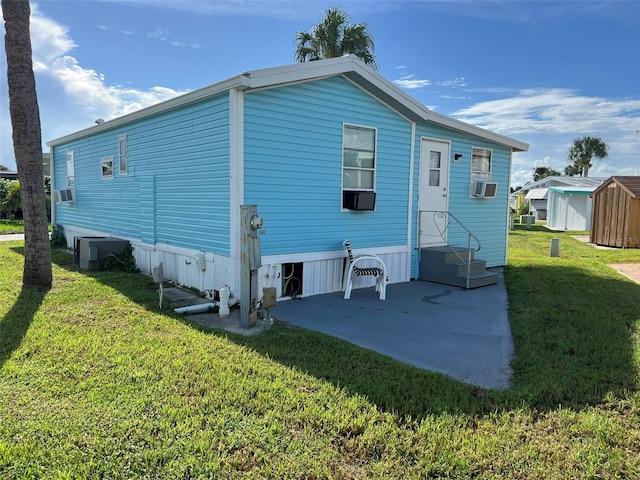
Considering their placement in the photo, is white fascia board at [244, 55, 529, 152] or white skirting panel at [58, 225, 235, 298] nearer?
white fascia board at [244, 55, 529, 152]

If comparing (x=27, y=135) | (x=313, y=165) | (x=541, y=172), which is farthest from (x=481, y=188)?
(x=541, y=172)

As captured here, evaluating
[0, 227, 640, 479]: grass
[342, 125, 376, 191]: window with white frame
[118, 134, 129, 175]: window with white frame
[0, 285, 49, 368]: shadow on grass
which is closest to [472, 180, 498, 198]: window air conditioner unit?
[342, 125, 376, 191]: window with white frame

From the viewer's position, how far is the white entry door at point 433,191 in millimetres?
8508

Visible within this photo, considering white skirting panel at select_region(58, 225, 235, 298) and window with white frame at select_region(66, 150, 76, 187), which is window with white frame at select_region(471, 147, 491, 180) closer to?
white skirting panel at select_region(58, 225, 235, 298)

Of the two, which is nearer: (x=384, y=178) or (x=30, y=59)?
(x=30, y=59)

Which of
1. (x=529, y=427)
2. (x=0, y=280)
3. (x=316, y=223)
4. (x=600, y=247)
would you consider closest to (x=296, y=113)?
(x=316, y=223)

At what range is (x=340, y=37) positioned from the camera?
17.2 metres

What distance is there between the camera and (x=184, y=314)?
5.57 m

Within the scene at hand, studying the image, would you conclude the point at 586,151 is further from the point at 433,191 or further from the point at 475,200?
the point at 433,191

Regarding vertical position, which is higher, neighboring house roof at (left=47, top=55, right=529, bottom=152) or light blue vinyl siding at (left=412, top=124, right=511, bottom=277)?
neighboring house roof at (left=47, top=55, right=529, bottom=152)

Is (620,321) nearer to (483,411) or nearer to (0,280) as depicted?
(483,411)

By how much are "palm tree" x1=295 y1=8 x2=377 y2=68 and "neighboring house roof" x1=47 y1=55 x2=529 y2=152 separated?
9.66m

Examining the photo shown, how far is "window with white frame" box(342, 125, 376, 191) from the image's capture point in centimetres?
718

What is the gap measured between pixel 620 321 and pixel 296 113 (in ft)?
16.3
